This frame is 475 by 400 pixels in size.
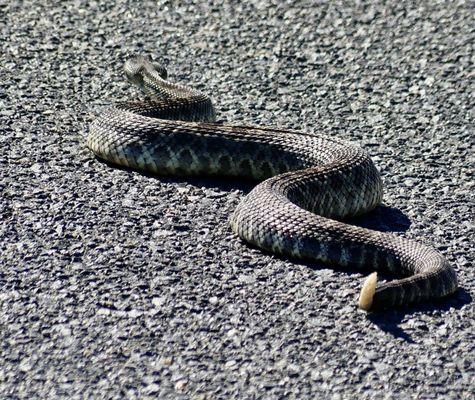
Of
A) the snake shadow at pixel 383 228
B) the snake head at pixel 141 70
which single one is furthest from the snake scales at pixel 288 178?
the snake head at pixel 141 70

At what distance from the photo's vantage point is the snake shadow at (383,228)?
6438mm

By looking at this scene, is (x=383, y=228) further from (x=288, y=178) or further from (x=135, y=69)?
(x=135, y=69)

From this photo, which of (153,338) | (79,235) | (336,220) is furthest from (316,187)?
(153,338)

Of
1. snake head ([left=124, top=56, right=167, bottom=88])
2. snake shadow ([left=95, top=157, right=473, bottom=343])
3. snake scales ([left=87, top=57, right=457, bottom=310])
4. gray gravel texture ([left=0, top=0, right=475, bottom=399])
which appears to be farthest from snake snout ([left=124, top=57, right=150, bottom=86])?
snake shadow ([left=95, top=157, right=473, bottom=343])

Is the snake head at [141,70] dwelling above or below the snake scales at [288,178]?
below

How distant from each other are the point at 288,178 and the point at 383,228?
0.75 m

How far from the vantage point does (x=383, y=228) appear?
7.98 m

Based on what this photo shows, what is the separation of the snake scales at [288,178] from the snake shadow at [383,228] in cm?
5

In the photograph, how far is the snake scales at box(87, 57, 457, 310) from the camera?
7.04m

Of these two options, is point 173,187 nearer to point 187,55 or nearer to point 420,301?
point 420,301

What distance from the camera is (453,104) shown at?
10.5 metres

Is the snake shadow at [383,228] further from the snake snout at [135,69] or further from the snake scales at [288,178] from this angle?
the snake snout at [135,69]

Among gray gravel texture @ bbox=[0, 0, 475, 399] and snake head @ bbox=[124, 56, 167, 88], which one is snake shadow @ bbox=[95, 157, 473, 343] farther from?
snake head @ bbox=[124, 56, 167, 88]

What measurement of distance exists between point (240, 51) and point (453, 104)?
2497 millimetres
